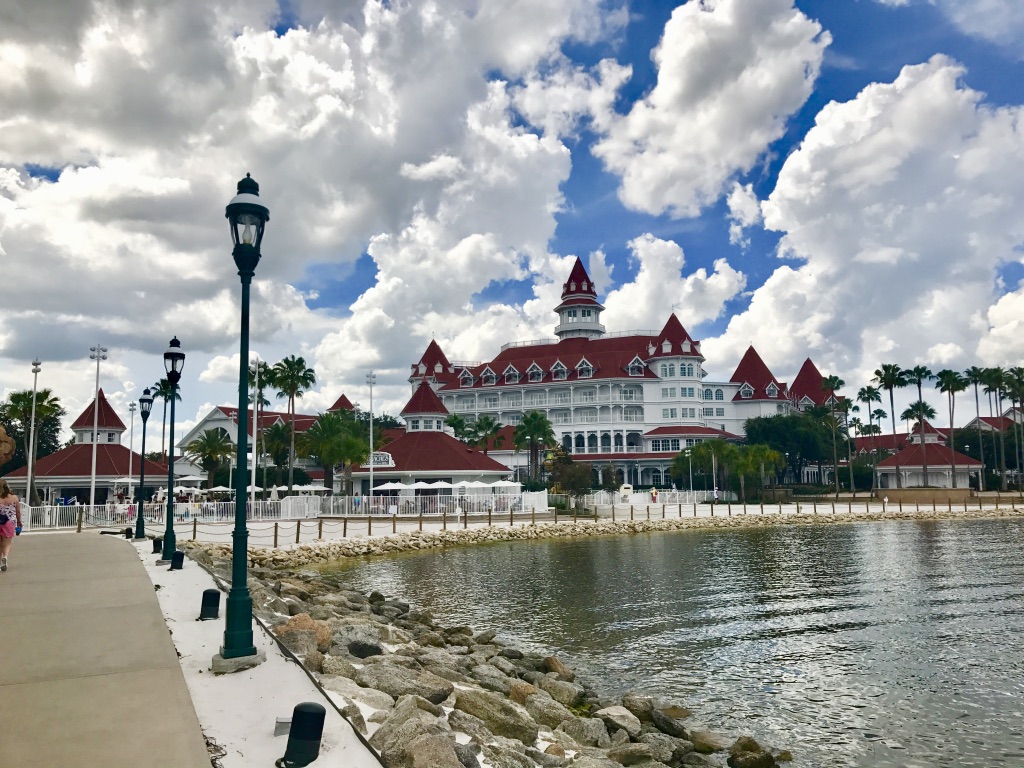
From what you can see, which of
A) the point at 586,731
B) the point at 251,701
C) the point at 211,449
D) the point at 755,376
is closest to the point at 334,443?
the point at 211,449

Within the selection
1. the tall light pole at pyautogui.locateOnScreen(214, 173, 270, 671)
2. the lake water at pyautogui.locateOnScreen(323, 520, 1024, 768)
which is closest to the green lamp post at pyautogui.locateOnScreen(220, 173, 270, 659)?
the tall light pole at pyautogui.locateOnScreen(214, 173, 270, 671)

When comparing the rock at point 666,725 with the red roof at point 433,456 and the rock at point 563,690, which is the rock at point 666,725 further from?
the red roof at point 433,456

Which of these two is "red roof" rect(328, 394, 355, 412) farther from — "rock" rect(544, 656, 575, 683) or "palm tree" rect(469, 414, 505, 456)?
"rock" rect(544, 656, 575, 683)

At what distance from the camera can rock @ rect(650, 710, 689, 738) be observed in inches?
429

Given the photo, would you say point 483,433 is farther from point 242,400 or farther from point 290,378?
point 242,400

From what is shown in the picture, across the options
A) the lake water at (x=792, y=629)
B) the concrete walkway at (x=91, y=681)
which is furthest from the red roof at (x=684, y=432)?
the concrete walkway at (x=91, y=681)

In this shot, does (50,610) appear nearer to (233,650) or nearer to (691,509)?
(233,650)

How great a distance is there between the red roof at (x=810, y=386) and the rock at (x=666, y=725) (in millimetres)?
101670

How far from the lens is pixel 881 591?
2325 centimetres

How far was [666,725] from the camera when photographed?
11.0m

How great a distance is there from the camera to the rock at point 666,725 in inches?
429

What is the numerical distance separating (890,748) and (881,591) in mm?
13967

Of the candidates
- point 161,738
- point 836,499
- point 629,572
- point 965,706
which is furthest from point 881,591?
point 836,499

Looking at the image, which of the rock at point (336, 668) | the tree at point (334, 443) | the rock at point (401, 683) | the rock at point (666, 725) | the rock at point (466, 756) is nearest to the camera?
the rock at point (466, 756)
